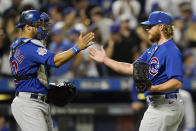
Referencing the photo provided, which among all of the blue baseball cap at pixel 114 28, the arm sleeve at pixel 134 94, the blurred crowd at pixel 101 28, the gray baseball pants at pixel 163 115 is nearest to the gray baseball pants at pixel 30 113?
the gray baseball pants at pixel 163 115

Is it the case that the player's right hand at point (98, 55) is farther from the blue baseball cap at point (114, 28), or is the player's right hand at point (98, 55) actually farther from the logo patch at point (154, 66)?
the blue baseball cap at point (114, 28)

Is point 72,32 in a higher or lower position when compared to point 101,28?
lower

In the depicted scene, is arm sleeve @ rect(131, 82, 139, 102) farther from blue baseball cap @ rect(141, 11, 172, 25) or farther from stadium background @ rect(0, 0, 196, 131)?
blue baseball cap @ rect(141, 11, 172, 25)

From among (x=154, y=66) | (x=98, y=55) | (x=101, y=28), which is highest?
(x=101, y=28)

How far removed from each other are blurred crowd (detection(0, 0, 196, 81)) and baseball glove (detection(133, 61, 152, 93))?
160 inches

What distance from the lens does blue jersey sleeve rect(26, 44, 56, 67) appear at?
5449 millimetres

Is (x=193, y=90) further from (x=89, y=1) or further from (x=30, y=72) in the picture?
(x=30, y=72)

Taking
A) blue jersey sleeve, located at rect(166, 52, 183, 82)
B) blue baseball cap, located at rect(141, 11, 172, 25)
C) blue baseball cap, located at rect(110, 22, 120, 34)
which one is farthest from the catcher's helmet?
blue baseball cap, located at rect(110, 22, 120, 34)

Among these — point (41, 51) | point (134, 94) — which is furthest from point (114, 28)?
point (41, 51)

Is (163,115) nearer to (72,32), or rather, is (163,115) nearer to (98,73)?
(98,73)

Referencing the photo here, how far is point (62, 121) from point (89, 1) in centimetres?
293

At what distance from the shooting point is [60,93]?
20.0ft

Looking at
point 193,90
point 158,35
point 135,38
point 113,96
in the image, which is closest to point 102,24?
point 135,38

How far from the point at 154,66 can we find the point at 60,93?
128cm
